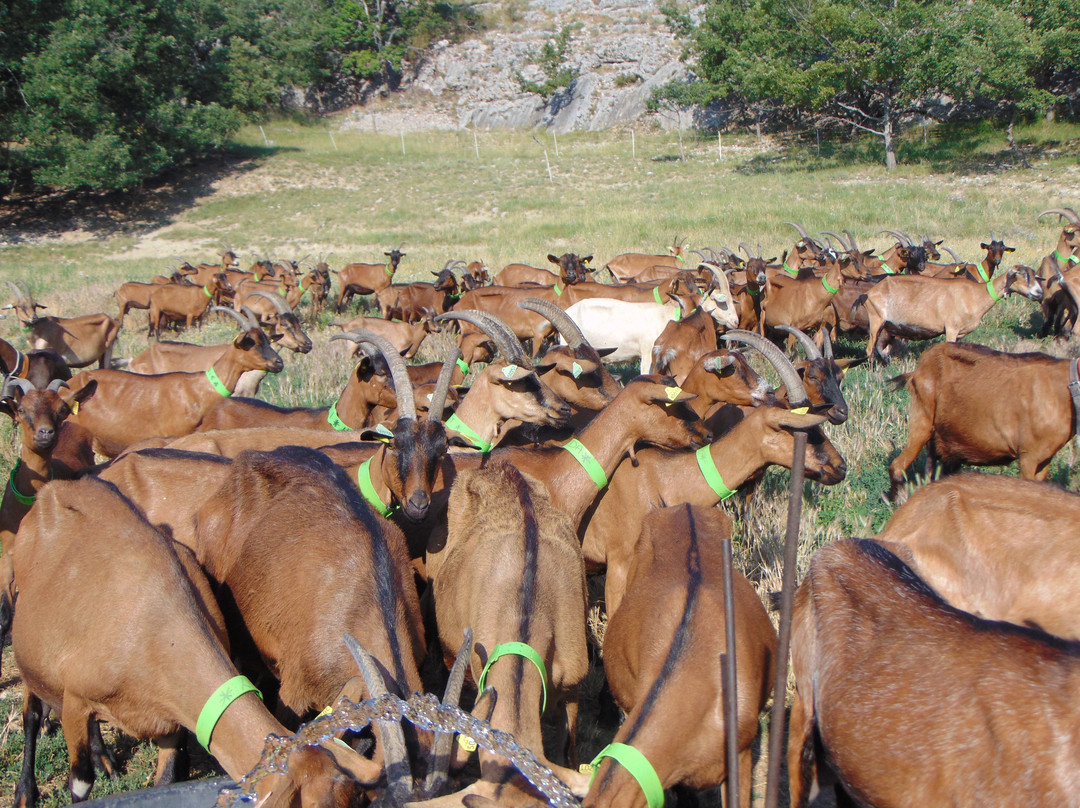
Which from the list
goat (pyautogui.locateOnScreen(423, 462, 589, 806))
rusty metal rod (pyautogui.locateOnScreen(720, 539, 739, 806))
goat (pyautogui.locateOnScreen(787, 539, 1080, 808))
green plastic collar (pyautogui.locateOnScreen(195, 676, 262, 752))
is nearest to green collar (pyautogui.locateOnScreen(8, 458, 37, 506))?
goat (pyautogui.locateOnScreen(423, 462, 589, 806))

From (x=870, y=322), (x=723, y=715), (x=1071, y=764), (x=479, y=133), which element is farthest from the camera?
(x=479, y=133)

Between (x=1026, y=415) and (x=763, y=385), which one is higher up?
(x=763, y=385)

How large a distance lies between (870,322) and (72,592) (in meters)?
11.5

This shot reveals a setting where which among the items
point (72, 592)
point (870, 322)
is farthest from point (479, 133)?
point (72, 592)

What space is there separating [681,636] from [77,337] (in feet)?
43.0

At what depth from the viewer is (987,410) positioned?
7312mm

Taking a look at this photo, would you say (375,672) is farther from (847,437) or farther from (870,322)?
(870,322)

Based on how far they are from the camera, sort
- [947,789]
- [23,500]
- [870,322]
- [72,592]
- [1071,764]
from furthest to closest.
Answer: [870,322] → [23,500] → [72,592] → [947,789] → [1071,764]

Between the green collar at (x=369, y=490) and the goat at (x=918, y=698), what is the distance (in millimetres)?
→ 2659

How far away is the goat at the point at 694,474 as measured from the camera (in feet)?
16.9

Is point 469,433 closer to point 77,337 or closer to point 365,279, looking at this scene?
point 77,337

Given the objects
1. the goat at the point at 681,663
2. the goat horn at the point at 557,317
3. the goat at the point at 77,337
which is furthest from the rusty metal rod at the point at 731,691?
the goat at the point at 77,337

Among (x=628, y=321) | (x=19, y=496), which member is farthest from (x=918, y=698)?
(x=628, y=321)

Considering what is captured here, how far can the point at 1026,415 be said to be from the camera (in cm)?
699
